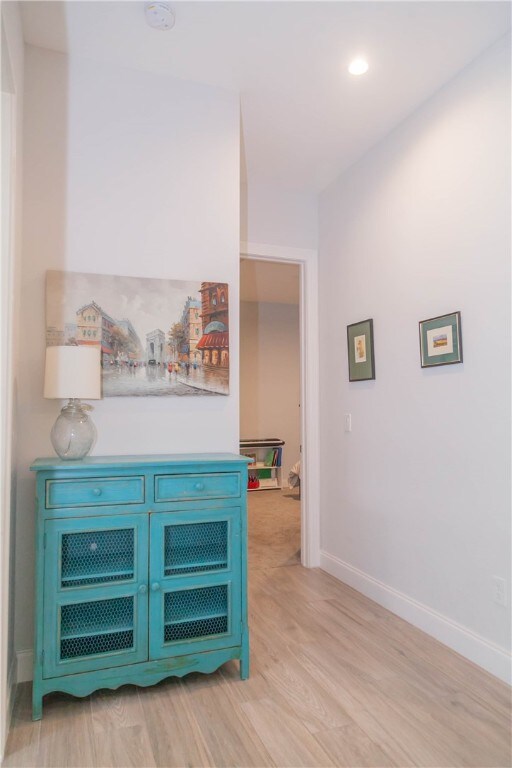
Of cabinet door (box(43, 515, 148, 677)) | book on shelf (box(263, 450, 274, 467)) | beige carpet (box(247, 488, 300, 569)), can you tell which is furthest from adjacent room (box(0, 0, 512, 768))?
book on shelf (box(263, 450, 274, 467))

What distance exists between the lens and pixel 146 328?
2373 mm

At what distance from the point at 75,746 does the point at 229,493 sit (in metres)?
1.03

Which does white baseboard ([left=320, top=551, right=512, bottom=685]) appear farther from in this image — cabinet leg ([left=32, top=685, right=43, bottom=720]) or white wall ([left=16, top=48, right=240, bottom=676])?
cabinet leg ([left=32, top=685, right=43, bottom=720])

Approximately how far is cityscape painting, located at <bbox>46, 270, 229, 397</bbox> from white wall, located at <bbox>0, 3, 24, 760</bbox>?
0.77 feet

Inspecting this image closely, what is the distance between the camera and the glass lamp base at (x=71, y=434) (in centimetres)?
204

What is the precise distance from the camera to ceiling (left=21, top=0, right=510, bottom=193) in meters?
2.04

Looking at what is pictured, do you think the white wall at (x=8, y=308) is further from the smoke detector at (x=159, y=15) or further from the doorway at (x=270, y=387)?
the doorway at (x=270, y=387)

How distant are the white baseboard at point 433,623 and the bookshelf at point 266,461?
3.45m

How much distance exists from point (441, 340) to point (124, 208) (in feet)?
5.64

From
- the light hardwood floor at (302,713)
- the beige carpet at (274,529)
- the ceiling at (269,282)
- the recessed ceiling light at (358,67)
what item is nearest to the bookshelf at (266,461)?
the beige carpet at (274,529)

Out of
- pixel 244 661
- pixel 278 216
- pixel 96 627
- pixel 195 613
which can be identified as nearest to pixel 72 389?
pixel 96 627

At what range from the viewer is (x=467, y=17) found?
207 cm

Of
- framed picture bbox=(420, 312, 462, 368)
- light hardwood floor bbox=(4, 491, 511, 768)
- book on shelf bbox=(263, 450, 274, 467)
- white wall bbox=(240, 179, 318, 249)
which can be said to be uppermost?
white wall bbox=(240, 179, 318, 249)

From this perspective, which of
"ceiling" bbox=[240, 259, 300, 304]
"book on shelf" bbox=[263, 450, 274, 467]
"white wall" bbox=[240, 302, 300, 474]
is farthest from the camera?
"white wall" bbox=[240, 302, 300, 474]
